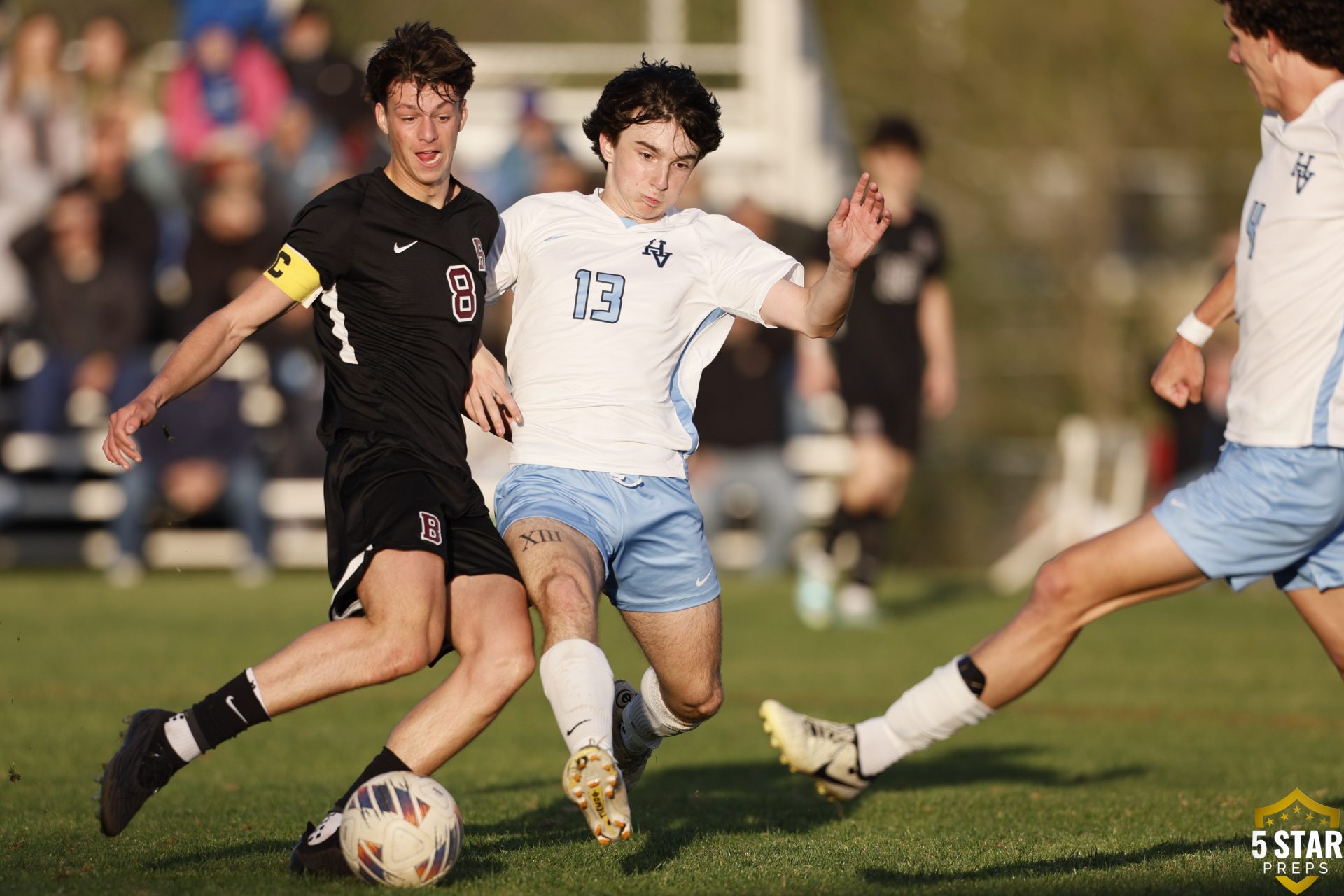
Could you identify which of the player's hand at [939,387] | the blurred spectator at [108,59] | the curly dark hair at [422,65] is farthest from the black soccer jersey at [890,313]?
the blurred spectator at [108,59]

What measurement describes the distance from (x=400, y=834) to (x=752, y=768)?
126 inches

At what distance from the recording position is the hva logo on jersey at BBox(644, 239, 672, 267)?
5754 mm

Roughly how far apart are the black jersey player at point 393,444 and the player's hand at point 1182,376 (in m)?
2.19

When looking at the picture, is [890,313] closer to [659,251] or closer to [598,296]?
[659,251]

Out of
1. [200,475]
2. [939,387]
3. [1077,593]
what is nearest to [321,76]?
[200,475]

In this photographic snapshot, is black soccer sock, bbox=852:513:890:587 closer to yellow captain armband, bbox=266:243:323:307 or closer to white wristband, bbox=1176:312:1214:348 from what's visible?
white wristband, bbox=1176:312:1214:348

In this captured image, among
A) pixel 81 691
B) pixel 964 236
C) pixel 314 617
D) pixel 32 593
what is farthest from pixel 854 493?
pixel 964 236

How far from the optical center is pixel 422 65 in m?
5.34

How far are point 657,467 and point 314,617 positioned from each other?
7090 mm

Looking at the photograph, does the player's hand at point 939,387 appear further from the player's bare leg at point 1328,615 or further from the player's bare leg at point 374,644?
the player's bare leg at point 374,644

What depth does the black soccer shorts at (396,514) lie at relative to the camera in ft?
16.7

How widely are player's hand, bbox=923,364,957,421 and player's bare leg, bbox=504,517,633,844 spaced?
7145 mm

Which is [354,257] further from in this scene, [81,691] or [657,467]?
[81,691]

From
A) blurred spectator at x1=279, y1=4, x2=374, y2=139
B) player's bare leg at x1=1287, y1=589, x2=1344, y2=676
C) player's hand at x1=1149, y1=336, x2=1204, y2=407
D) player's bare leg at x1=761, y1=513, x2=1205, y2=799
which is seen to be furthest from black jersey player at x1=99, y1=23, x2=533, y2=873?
blurred spectator at x1=279, y1=4, x2=374, y2=139
